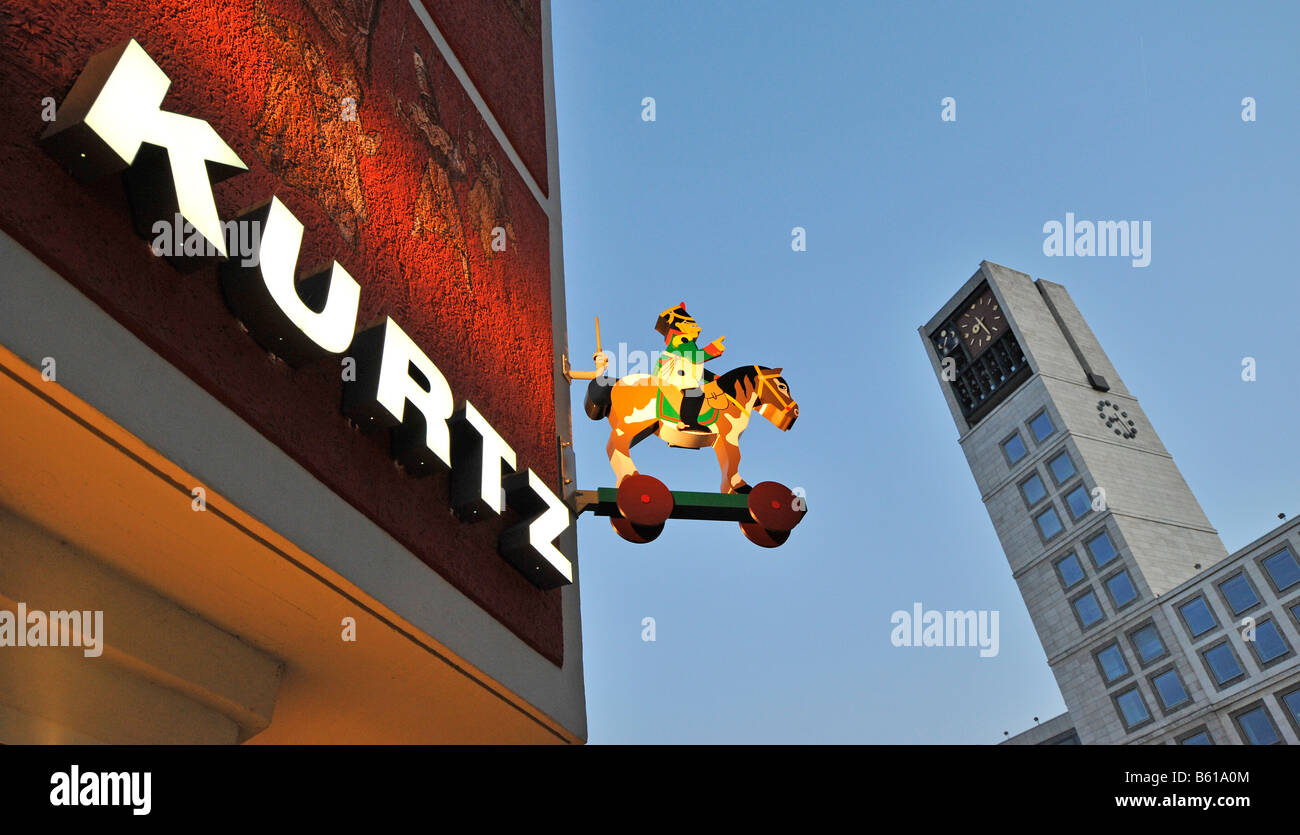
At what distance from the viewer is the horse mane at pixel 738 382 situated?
845cm

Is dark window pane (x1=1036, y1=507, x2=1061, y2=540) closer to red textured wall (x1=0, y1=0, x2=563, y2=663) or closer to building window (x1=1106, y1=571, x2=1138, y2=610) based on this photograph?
building window (x1=1106, y1=571, x2=1138, y2=610)

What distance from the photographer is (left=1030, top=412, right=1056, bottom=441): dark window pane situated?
63.4 metres

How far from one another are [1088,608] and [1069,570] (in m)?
Answer: 2.78

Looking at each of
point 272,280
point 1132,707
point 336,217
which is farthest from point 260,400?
point 1132,707

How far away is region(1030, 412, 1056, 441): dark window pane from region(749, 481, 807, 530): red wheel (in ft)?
198

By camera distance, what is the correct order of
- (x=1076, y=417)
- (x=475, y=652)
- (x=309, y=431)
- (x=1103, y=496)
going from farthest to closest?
1. (x=1076, y=417)
2. (x=1103, y=496)
3. (x=475, y=652)
4. (x=309, y=431)

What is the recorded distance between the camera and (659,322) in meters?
9.16

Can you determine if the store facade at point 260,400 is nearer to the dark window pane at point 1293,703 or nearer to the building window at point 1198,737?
the dark window pane at point 1293,703

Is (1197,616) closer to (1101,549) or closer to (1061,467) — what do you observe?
(1101,549)

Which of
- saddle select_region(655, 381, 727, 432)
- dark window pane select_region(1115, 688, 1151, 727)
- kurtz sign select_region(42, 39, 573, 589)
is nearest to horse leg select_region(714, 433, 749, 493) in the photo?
saddle select_region(655, 381, 727, 432)

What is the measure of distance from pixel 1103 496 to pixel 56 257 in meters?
61.3

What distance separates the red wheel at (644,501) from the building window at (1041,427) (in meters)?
61.0
